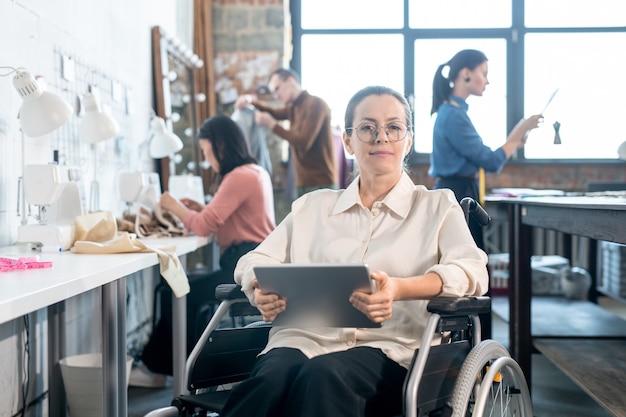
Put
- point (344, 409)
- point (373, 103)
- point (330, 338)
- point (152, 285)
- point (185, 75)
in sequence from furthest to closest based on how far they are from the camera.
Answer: point (185, 75) < point (152, 285) < point (373, 103) < point (330, 338) < point (344, 409)

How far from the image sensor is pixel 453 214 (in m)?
1.79

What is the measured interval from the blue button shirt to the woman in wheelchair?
1596 millimetres

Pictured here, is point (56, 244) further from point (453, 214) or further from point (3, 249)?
point (453, 214)

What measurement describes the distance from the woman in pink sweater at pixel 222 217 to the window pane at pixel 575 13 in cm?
358

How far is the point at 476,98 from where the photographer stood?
20.4 feet

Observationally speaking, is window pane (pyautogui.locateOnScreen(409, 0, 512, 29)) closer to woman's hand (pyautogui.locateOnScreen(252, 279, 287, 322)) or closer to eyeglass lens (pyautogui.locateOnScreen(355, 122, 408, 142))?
eyeglass lens (pyautogui.locateOnScreen(355, 122, 408, 142))

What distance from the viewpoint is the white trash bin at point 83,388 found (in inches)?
106

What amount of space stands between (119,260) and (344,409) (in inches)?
38.8

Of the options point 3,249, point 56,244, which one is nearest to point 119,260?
point 56,244

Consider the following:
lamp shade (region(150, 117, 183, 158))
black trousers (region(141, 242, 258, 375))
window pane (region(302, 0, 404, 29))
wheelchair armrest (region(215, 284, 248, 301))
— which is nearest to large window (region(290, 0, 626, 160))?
window pane (region(302, 0, 404, 29))

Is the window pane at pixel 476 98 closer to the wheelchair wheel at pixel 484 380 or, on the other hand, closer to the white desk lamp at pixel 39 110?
the white desk lamp at pixel 39 110

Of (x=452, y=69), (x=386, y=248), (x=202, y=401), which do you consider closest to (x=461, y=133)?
(x=452, y=69)

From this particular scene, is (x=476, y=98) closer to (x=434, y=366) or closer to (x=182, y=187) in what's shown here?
(x=182, y=187)

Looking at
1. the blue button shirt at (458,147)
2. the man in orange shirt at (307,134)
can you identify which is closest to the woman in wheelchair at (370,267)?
the blue button shirt at (458,147)
